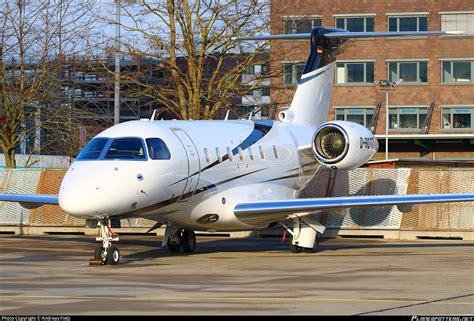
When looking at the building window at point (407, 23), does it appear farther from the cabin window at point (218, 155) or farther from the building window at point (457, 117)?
the cabin window at point (218, 155)

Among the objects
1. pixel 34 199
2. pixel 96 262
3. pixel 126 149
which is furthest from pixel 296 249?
pixel 34 199

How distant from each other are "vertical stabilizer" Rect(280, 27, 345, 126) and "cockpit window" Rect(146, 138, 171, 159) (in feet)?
23.1

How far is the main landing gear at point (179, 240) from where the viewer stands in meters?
24.1

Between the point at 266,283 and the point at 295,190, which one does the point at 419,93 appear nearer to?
the point at 295,190

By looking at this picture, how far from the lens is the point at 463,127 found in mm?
64938

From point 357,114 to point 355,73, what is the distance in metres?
2.69

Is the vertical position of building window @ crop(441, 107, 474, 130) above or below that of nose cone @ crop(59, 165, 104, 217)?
above

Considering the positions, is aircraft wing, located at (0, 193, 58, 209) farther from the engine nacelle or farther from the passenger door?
the engine nacelle

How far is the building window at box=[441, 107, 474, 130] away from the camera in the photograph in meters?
64.9

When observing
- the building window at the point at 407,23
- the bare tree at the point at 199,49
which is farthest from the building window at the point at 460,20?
the bare tree at the point at 199,49

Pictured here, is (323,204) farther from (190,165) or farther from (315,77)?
(315,77)

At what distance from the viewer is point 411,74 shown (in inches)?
2564

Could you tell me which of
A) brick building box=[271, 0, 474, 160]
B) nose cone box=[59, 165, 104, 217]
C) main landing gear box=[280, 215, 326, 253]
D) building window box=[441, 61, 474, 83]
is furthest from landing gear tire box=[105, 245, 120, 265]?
building window box=[441, 61, 474, 83]

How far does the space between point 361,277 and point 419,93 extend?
49.3 m
